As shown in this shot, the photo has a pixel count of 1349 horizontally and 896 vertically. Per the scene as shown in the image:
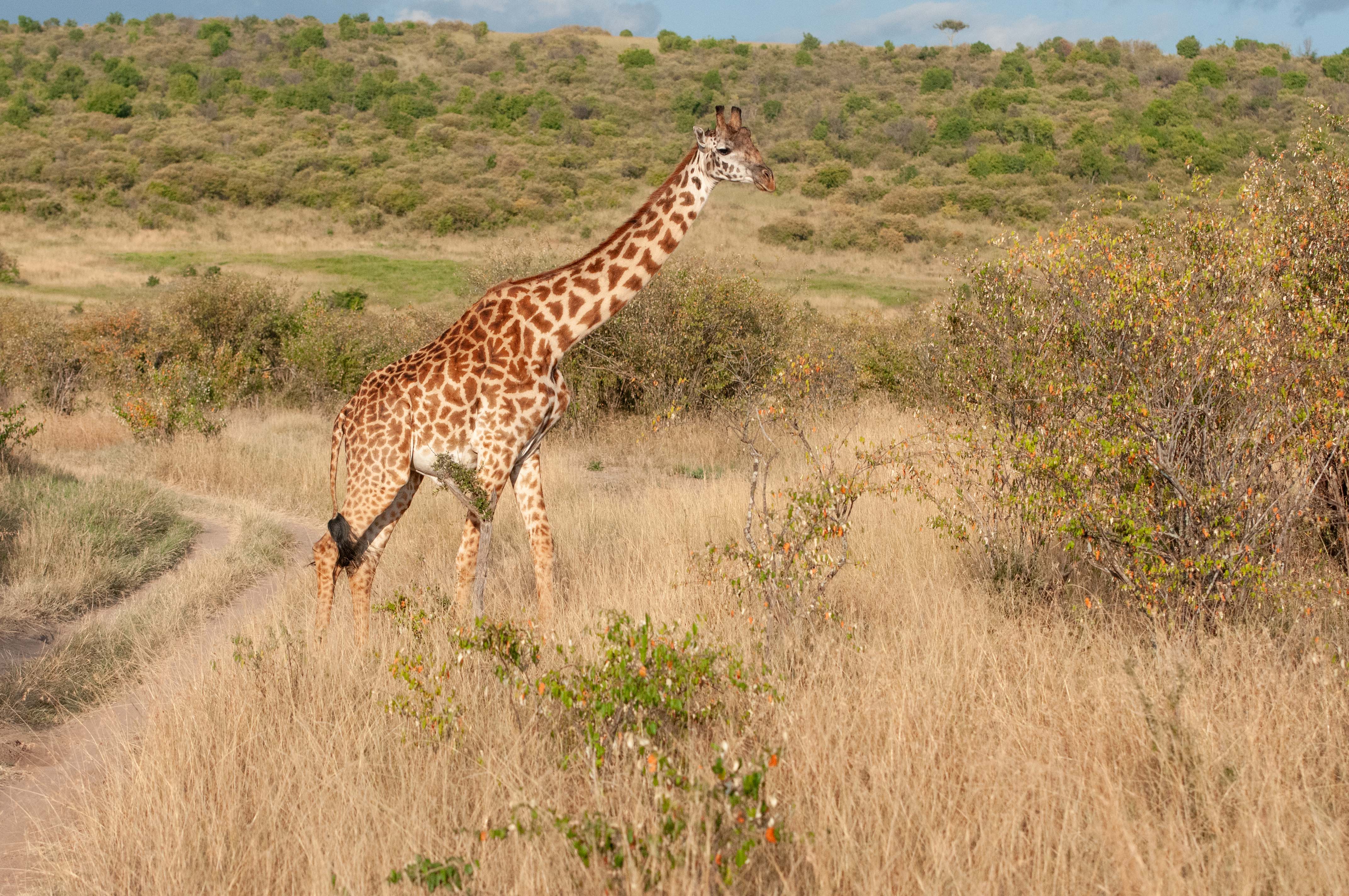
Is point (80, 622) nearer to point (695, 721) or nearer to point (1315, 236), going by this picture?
point (695, 721)

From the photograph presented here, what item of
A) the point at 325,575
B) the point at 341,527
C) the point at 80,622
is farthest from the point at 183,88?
the point at 341,527

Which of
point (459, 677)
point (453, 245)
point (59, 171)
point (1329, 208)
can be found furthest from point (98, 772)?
point (59, 171)

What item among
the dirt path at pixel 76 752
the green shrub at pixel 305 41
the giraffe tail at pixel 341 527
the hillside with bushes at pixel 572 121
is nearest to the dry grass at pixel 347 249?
the hillside with bushes at pixel 572 121

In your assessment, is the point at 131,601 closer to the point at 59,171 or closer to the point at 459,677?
the point at 459,677

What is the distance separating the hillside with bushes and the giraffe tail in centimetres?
3310

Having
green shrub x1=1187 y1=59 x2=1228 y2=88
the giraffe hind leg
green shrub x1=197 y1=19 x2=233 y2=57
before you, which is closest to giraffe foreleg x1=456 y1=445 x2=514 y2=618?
the giraffe hind leg

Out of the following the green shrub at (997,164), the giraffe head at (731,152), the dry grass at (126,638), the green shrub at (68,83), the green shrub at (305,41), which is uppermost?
the green shrub at (305,41)

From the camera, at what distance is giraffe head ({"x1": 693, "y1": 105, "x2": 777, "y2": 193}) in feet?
18.2

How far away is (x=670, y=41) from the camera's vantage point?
9681cm

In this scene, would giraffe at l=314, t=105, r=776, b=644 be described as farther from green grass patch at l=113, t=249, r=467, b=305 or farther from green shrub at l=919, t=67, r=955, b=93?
green shrub at l=919, t=67, r=955, b=93

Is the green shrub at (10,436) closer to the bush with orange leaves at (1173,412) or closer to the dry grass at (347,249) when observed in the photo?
the bush with orange leaves at (1173,412)

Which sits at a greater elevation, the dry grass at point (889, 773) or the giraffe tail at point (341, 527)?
the giraffe tail at point (341, 527)

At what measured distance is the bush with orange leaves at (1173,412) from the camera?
470 centimetres

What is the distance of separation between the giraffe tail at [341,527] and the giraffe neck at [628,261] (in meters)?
1.44
